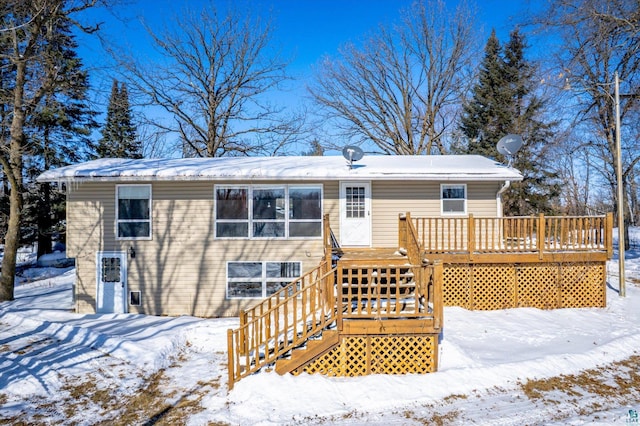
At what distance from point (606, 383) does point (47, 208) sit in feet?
73.4

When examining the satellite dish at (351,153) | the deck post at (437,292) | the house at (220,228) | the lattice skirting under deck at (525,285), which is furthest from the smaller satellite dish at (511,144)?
the deck post at (437,292)

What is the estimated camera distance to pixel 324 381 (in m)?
5.10

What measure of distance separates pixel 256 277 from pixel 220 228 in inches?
67.8

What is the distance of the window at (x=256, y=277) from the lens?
9.56 meters

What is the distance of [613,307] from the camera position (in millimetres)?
8609

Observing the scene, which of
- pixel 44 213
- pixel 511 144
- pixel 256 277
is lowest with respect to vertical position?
pixel 256 277

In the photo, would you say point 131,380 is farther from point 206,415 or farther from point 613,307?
point 613,307

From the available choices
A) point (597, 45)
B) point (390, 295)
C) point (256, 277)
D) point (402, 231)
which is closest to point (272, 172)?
point (256, 277)

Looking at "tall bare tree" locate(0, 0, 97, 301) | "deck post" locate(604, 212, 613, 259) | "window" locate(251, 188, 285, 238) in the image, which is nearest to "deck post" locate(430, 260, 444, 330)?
"window" locate(251, 188, 285, 238)

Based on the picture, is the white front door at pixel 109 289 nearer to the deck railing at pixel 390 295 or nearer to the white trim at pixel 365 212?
the white trim at pixel 365 212

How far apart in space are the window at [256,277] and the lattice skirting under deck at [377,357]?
4.25 metres

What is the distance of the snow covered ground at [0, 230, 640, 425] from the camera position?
4.44m

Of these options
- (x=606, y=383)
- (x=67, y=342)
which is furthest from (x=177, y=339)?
(x=606, y=383)

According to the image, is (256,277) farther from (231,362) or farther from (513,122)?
(513,122)
